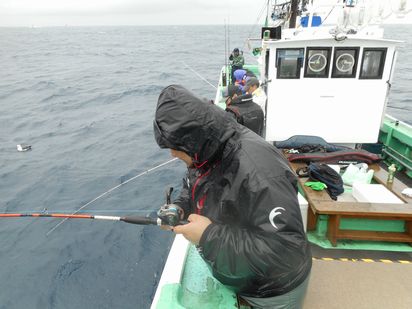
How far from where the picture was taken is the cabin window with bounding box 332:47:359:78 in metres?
6.55

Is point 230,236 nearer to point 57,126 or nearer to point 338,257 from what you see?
point 338,257

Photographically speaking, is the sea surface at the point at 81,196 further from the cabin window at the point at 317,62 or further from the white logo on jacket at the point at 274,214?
the white logo on jacket at the point at 274,214

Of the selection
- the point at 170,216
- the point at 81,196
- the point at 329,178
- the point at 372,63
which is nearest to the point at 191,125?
the point at 170,216

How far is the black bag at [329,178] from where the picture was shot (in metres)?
4.67

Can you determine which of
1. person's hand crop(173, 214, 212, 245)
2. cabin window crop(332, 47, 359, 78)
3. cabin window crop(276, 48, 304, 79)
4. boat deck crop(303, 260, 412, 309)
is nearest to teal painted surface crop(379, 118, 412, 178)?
cabin window crop(332, 47, 359, 78)

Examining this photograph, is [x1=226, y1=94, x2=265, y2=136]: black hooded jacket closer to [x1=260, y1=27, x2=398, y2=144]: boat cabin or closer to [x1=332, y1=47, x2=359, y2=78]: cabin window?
[x1=260, y1=27, x2=398, y2=144]: boat cabin

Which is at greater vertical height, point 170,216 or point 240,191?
point 240,191

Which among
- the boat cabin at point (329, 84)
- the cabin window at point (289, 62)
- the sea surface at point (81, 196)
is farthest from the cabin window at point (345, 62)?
the sea surface at point (81, 196)

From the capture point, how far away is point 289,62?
6.78m

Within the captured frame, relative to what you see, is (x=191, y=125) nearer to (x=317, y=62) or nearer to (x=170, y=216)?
(x=170, y=216)

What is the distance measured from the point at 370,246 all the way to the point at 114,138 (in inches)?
452

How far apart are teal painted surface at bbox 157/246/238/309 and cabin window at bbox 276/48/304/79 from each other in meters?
5.08

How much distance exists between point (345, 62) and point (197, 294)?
583cm

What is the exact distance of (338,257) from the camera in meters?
3.95
